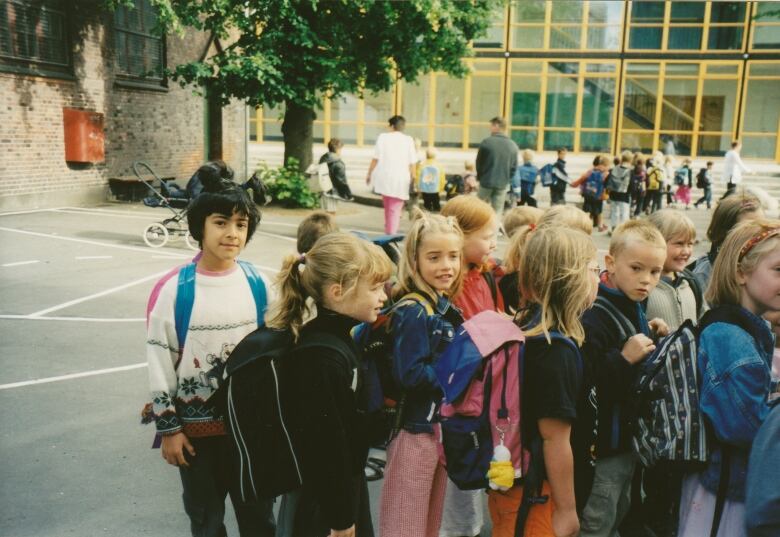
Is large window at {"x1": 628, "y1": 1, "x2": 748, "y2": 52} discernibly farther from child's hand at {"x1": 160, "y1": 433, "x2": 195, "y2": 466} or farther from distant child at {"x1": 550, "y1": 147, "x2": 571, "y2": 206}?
child's hand at {"x1": 160, "y1": 433, "x2": 195, "y2": 466}

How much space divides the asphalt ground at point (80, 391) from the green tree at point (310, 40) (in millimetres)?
5133

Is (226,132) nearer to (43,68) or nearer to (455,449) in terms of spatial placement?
(43,68)

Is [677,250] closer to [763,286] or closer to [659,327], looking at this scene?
[659,327]

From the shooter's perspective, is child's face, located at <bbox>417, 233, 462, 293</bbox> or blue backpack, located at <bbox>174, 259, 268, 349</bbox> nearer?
blue backpack, located at <bbox>174, 259, 268, 349</bbox>

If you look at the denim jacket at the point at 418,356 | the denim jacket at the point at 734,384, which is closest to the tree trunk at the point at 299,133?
the denim jacket at the point at 418,356

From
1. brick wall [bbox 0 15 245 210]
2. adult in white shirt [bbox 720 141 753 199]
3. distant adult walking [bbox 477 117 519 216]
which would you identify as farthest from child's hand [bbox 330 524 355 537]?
adult in white shirt [bbox 720 141 753 199]

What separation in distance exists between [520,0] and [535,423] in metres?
27.5

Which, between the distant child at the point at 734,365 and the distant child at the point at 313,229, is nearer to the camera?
the distant child at the point at 734,365

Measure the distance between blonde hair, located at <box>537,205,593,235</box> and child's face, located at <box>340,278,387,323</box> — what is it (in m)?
1.74

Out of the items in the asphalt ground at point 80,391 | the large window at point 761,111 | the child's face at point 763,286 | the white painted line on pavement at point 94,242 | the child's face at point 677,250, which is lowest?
the asphalt ground at point 80,391

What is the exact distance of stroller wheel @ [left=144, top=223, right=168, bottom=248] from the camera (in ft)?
36.9

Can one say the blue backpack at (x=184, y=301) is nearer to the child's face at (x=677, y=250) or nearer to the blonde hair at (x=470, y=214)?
the blonde hair at (x=470, y=214)

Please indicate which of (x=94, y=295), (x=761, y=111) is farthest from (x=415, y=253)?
(x=761, y=111)

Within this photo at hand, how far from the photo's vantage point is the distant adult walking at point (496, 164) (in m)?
12.3
